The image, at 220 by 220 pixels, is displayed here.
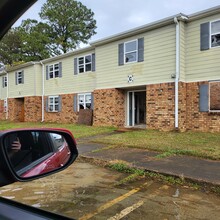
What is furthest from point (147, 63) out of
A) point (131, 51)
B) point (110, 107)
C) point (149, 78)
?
point (110, 107)

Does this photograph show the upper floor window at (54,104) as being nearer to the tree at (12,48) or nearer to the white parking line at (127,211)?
the white parking line at (127,211)

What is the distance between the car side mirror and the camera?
4.50 feet

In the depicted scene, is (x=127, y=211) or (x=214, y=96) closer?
(x=127, y=211)

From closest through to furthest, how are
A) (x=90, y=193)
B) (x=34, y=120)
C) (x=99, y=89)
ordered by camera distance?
(x=90, y=193) < (x=99, y=89) < (x=34, y=120)

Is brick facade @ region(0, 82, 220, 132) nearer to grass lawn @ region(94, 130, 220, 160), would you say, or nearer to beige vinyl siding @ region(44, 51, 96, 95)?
beige vinyl siding @ region(44, 51, 96, 95)

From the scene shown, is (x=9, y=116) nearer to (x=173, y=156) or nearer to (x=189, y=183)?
(x=173, y=156)

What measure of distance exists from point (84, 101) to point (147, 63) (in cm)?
590

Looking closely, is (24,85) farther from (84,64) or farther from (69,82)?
(84,64)

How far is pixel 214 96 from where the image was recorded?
35.7 ft

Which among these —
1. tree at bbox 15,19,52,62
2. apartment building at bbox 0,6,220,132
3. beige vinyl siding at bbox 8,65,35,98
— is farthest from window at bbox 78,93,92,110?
tree at bbox 15,19,52,62

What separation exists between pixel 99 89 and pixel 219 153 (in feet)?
31.0

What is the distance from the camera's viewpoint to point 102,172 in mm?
5797

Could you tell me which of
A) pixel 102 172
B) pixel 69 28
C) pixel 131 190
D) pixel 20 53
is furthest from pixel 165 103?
pixel 20 53

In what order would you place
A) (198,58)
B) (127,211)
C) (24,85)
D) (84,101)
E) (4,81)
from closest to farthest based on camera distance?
(127,211) < (198,58) < (84,101) < (24,85) < (4,81)
